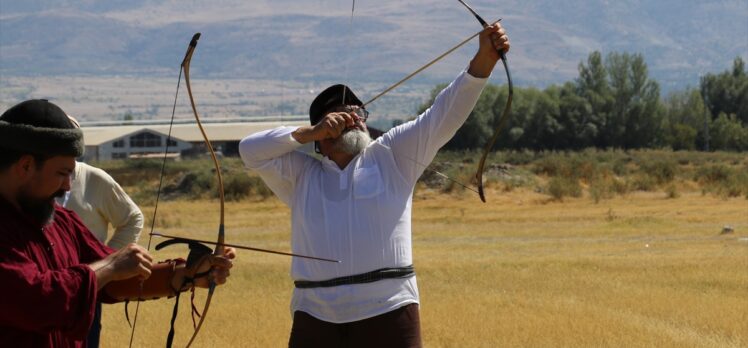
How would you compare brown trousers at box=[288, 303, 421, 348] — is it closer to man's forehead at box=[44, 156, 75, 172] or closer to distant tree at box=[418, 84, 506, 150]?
man's forehead at box=[44, 156, 75, 172]

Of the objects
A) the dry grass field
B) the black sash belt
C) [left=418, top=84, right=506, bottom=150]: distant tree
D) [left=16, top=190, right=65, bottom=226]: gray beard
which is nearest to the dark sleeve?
[left=16, top=190, right=65, bottom=226]: gray beard

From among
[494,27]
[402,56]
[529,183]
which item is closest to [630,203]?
[529,183]

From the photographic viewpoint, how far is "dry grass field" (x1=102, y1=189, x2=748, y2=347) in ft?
37.9

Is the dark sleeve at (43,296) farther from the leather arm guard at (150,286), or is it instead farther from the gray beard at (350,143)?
the gray beard at (350,143)

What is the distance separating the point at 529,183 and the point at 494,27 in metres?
47.5

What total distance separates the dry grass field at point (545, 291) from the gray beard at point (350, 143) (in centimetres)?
491

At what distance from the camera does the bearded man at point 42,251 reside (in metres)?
4.55

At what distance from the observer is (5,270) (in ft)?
14.8

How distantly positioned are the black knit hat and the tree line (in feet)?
270

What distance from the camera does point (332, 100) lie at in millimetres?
6672

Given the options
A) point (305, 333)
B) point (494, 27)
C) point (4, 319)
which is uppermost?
point (494, 27)

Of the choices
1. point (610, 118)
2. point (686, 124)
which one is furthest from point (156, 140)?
point (686, 124)

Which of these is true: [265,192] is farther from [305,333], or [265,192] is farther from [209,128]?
[209,128]

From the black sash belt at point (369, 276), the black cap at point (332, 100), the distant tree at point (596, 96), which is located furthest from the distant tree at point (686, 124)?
the black sash belt at point (369, 276)
